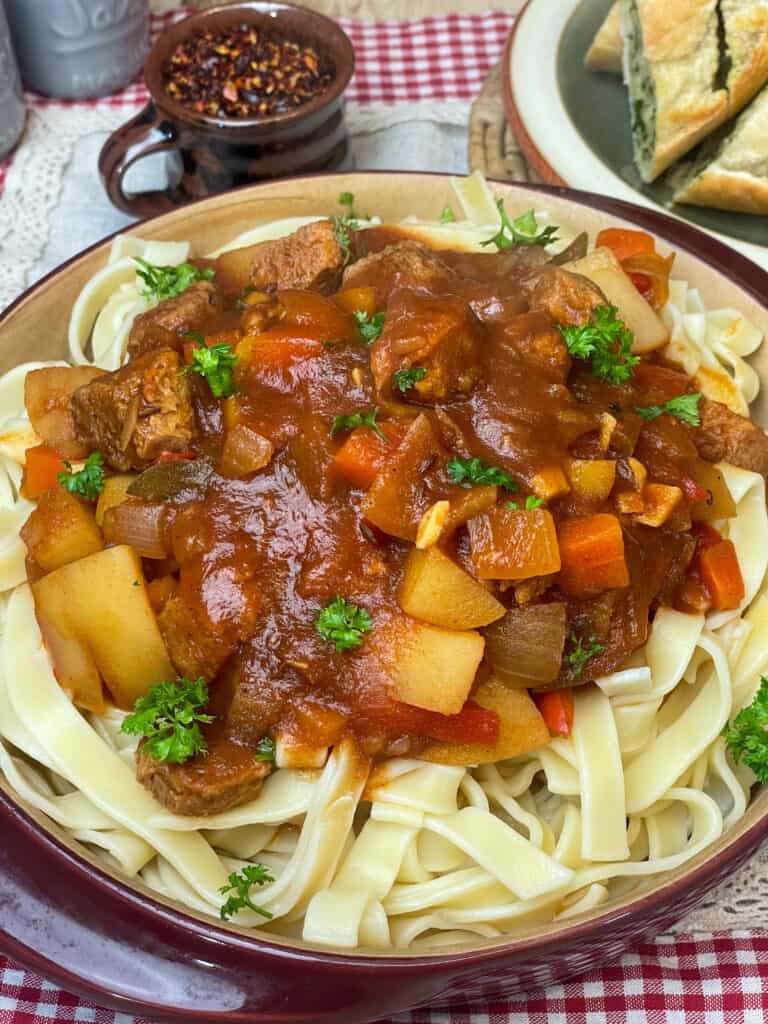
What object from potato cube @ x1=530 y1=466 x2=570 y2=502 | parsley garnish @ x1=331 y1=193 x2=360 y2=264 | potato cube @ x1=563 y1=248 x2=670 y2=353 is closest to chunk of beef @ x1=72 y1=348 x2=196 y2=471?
parsley garnish @ x1=331 y1=193 x2=360 y2=264

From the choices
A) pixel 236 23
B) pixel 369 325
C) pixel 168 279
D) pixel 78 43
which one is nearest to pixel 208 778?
pixel 369 325

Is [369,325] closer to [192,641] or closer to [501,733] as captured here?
[192,641]

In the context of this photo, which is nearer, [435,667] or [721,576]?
[435,667]

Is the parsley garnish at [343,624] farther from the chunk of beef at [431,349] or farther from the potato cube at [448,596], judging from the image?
the chunk of beef at [431,349]

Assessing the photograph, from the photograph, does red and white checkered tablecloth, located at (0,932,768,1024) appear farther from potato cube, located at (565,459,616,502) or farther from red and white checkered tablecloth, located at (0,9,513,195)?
red and white checkered tablecloth, located at (0,9,513,195)

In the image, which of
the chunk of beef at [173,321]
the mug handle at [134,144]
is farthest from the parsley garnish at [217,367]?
the mug handle at [134,144]

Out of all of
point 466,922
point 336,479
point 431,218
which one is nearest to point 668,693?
point 466,922
